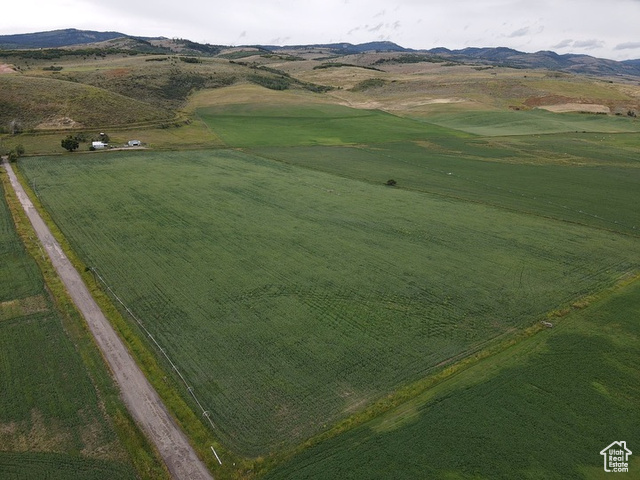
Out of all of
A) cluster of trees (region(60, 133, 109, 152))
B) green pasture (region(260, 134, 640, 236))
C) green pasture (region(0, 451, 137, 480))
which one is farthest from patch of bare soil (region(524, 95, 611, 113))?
green pasture (region(0, 451, 137, 480))

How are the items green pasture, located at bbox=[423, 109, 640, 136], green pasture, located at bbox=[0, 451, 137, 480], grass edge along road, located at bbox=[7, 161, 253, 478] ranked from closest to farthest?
green pasture, located at bbox=[0, 451, 137, 480]
grass edge along road, located at bbox=[7, 161, 253, 478]
green pasture, located at bbox=[423, 109, 640, 136]

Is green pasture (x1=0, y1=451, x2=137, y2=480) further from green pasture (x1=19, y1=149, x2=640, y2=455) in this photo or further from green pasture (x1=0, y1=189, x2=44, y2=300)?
green pasture (x1=0, y1=189, x2=44, y2=300)

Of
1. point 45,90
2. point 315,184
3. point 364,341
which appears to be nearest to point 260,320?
point 364,341

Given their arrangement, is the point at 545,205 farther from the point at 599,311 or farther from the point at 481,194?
the point at 599,311

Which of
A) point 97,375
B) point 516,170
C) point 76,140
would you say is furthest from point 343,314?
point 76,140

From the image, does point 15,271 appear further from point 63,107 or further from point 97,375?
point 63,107

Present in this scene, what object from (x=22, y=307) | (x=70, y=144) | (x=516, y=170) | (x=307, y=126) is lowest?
(x=22, y=307)

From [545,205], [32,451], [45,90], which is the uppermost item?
[45,90]
